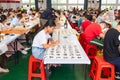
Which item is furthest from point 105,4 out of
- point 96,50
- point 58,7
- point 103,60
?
point 103,60

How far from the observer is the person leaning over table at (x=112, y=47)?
10.6 feet

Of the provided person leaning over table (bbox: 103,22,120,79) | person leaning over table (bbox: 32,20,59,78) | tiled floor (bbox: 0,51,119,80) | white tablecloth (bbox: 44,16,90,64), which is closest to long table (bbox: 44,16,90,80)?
white tablecloth (bbox: 44,16,90,64)

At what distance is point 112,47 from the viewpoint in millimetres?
3293

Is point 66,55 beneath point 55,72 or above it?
above

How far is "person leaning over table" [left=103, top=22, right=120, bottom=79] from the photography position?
127 inches

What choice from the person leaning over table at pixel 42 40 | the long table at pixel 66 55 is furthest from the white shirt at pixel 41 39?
the long table at pixel 66 55

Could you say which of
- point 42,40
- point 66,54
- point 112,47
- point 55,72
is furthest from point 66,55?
point 55,72

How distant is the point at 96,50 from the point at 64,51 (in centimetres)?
180

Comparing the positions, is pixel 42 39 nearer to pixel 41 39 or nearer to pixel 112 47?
pixel 41 39

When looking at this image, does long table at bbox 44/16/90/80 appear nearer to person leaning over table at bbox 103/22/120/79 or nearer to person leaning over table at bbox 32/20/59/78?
person leaning over table at bbox 32/20/59/78

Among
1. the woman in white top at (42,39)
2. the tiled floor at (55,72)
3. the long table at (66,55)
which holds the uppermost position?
the woman in white top at (42,39)

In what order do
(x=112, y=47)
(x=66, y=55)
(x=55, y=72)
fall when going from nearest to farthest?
(x=66, y=55), (x=112, y=47), (x=55, y=72)

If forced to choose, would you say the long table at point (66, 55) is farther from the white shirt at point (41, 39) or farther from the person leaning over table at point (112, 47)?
the person leaning over table at point (112, 47)

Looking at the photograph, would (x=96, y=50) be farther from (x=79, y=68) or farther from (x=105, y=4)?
(x=105, y=4)
